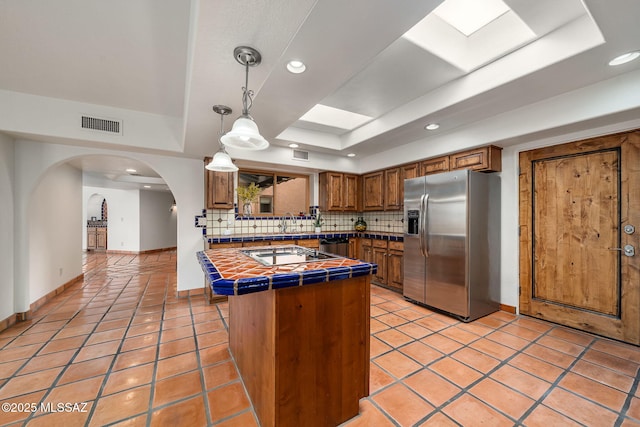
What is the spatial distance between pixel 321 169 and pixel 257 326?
3513 mm

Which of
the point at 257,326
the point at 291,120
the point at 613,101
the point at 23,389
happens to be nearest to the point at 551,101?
the point at 613,101

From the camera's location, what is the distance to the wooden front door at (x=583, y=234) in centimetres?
240

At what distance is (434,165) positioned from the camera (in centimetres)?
370

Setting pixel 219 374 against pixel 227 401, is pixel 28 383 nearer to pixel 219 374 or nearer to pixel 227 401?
pixel 219 374

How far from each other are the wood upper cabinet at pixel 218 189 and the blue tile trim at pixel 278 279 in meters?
2.58

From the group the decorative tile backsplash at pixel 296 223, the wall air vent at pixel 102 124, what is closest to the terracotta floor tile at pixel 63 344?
the decorative tile backsplash at pixel 296 223

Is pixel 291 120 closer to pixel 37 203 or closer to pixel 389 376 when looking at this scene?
pixel 389 376

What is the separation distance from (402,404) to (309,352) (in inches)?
33.2

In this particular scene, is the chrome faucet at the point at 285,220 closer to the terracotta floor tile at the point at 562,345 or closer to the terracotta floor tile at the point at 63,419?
the terracotta floor tile at the point at 63,419

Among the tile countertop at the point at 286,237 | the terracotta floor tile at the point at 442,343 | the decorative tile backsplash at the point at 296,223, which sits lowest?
the terracotta floor tile at the point at 442,343

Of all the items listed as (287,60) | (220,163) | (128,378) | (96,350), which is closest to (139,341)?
(96,350)

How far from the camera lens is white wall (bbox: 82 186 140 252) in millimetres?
8070

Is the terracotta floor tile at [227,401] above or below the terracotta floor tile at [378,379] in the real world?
above

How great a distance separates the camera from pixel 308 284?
1.34m
